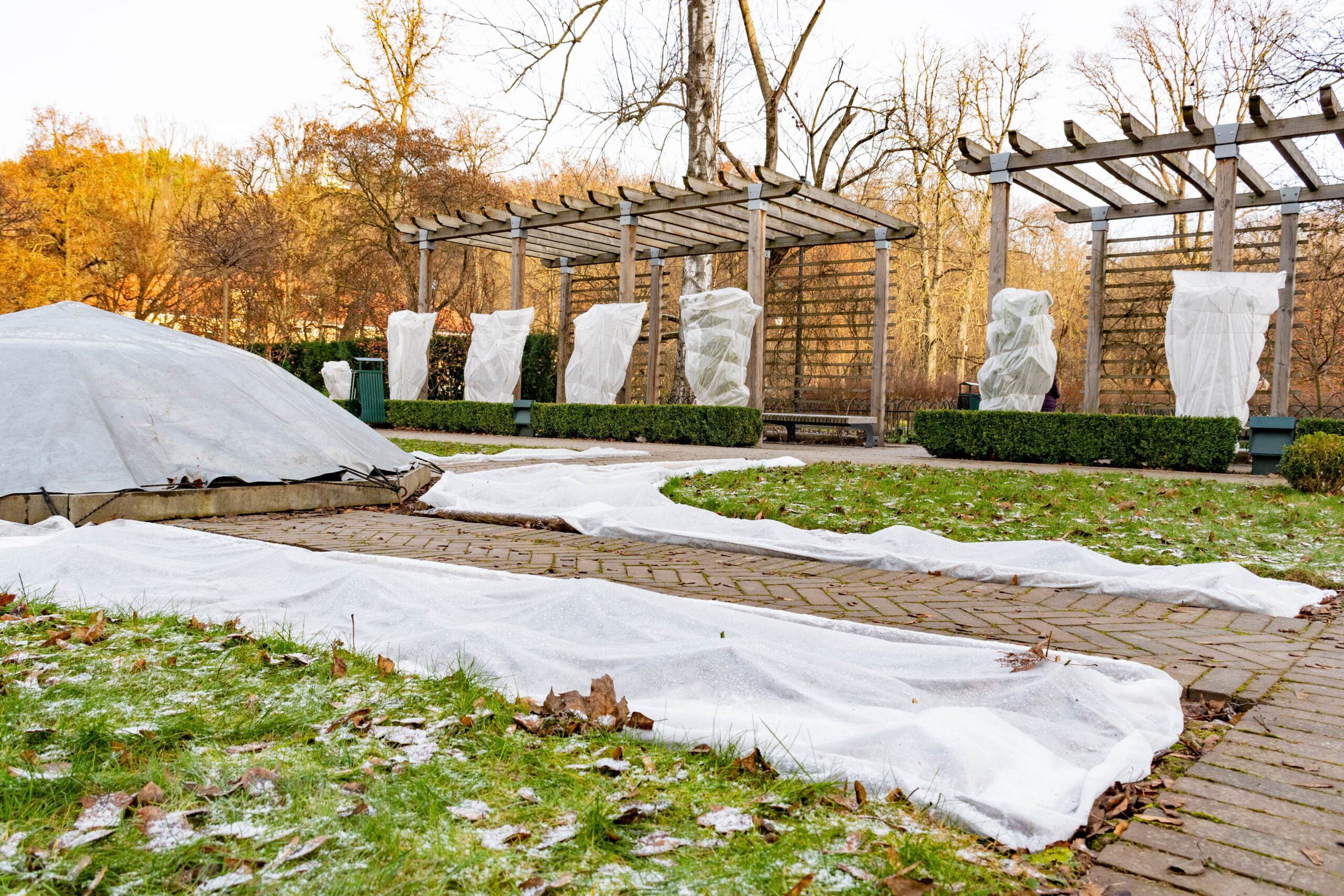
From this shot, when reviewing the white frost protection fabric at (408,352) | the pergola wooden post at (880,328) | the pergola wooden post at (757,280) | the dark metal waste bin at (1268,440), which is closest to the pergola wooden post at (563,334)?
the white frost protection fabric at (408,352)

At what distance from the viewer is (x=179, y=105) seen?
33.4 m

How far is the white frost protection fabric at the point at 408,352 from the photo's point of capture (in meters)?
17.8

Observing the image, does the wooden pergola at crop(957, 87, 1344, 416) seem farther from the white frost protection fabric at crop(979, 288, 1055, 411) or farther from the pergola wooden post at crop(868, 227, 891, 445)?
the pergola wooden post at crop(868, 227, 891, 445)

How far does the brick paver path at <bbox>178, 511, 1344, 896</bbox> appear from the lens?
166 cm

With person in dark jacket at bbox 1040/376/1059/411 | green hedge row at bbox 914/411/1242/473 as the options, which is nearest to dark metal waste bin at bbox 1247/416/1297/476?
green hedge row at bbox 914/411/1242/473

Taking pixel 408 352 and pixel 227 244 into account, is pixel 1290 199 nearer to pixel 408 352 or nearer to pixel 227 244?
pixel 408 352

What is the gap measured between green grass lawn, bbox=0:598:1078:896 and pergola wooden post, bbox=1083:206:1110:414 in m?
14.9

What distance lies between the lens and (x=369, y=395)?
18.6 metres

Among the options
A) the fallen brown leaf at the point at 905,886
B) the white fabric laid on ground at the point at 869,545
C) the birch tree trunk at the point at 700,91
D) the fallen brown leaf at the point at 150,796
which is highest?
the birch tree trunk at the point at 700,91

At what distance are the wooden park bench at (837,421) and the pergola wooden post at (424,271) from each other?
26.4 ft

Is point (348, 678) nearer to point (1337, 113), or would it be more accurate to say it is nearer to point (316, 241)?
point (1337, 113)

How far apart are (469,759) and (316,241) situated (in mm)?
28936

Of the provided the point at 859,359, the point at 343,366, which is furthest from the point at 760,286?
the point at 343,366

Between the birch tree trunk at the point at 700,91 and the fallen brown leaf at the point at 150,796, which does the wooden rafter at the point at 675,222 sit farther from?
the fallen brown leaf at the point at 150,796
